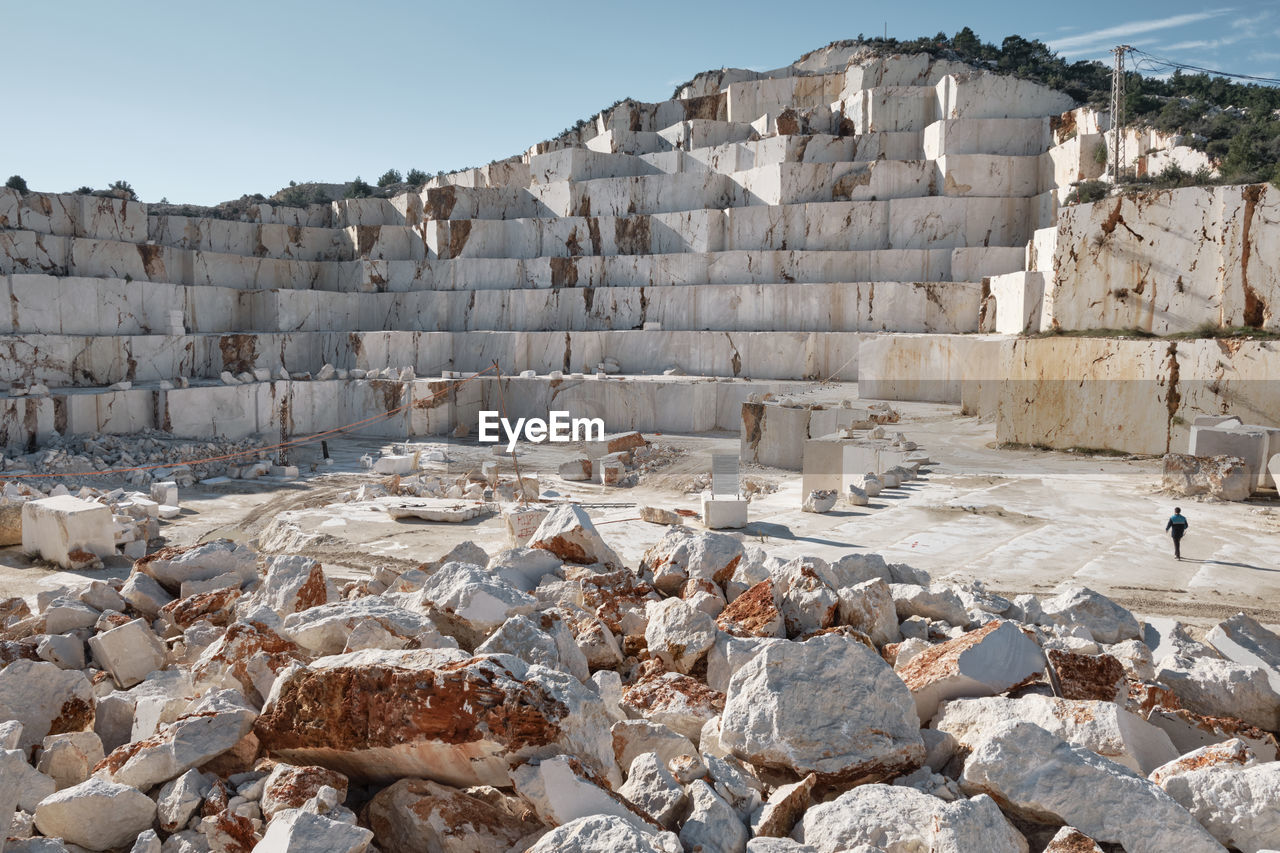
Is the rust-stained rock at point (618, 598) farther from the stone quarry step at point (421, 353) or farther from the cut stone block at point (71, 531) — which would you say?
the stone quarry step at point (421, 353)

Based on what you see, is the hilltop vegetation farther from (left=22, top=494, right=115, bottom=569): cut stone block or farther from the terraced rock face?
(left=22, top=494, right=115, bottom=569): cut stone block

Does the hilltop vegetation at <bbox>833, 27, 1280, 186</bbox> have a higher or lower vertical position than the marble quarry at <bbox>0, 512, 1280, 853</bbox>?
higher

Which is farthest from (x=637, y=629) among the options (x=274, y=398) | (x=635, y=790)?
(x=274, y=398)

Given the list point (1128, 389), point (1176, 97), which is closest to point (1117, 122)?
point (1176, 97)

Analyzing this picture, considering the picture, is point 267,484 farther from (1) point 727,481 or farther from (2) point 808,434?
(2) point 808,434

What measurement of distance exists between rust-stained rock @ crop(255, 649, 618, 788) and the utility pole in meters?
18.7

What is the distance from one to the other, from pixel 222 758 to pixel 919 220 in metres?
19.0

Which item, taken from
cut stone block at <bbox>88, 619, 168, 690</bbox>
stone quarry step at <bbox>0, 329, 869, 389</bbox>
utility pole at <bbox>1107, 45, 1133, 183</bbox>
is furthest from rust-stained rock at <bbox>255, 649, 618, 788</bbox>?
utility pole at <bbox>1107, 45, 1133, 183</bbox>

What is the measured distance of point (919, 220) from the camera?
19.2m

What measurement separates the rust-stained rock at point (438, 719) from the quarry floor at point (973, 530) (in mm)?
4083

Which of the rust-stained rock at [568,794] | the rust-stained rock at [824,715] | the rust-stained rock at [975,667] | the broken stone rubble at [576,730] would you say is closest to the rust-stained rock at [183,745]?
the broken stone rubble at [576,730]

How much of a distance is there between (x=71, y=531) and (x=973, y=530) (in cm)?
818

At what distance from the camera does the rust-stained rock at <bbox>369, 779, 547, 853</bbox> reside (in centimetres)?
227

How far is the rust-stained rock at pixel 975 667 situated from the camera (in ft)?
9.53
